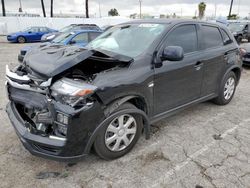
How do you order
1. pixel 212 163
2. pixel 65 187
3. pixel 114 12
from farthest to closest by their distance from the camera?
pixel 114 12
pixel 212 163
pixel 65 187

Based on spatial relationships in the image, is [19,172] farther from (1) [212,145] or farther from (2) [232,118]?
(2) [232,118]

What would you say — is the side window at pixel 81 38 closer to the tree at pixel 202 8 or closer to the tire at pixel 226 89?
the tire at pixel 226 89

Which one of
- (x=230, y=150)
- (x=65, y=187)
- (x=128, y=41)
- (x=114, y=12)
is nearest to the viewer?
(x=65, y=187)

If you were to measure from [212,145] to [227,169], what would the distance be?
570mm

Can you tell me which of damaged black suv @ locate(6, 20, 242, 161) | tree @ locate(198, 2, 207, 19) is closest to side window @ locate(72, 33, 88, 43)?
damaged black suv @ locate(6, 20, 242, 161)

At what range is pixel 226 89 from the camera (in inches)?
191

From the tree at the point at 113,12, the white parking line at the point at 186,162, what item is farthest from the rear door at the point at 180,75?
the tree at the point at 113,12

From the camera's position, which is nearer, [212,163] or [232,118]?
[212,163]

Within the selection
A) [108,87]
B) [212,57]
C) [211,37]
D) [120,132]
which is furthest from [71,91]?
[211,37]

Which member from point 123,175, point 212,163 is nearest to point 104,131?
point 123,175

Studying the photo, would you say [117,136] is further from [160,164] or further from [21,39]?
[21,39]

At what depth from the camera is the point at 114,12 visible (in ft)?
284

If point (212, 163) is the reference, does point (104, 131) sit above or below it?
above

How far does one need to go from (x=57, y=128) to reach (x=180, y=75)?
2.01 m
